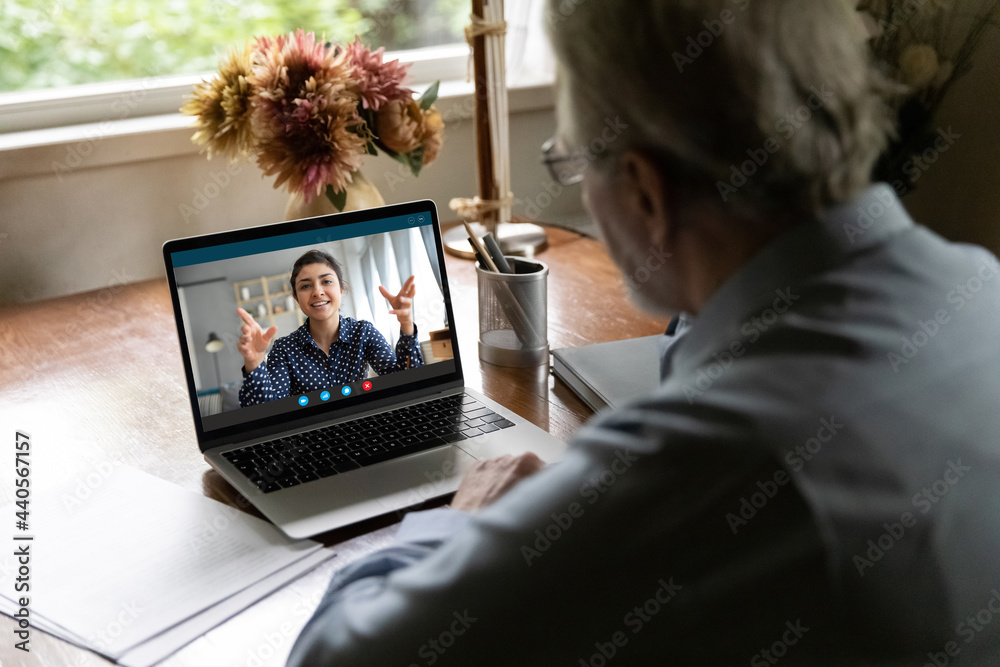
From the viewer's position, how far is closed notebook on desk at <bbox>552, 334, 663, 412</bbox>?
3.72ft

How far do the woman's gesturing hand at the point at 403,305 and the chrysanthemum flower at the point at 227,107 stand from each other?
1.55ft

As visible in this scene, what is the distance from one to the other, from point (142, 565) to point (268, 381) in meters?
0.27

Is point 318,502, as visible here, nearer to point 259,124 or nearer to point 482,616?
point 482,616

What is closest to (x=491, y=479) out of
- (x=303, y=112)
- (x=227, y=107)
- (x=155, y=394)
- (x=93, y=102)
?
(x=155, y=394)

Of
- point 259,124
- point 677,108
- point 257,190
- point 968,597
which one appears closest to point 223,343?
point 259,124

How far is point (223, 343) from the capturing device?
1027 millimetres

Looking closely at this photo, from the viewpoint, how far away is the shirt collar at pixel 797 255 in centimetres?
62

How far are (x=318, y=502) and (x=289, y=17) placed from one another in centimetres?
150

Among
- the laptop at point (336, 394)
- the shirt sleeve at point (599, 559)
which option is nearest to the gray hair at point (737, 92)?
the shirt sleeve at point (599, 559)

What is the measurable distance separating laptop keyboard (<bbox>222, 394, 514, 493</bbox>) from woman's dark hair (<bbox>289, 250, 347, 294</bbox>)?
17 cm

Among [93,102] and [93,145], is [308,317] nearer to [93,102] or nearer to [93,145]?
[93,145]

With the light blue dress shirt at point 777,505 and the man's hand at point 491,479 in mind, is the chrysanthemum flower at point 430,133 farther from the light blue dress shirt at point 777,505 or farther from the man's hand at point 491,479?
the light blue dress shirt at point 777,505

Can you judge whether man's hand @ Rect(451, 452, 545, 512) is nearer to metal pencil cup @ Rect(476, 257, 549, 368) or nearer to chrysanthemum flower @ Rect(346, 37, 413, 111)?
metal pencil cup @ Rect(476, 257, 549, 368)

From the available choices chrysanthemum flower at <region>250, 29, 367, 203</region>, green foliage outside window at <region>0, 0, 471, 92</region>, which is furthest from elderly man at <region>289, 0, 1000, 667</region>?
green foliage outside window at <region>0, 0, 471, 92</region>
